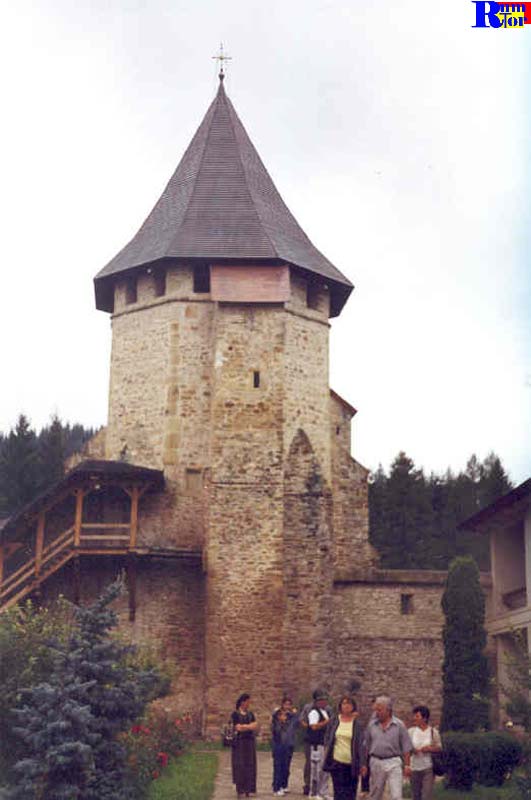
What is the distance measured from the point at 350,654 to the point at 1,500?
72.5ft

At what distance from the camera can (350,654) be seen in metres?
27.4

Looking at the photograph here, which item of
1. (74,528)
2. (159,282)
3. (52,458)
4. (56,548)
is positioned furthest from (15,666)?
(52,458)

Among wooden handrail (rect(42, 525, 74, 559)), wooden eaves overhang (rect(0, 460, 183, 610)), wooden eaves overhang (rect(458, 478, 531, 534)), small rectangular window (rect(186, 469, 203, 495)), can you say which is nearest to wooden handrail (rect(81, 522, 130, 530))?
wooden eaves overhang (rect(0, 460, 183, 610))

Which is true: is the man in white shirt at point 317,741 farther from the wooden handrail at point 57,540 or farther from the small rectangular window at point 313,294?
the small rectangular window at point 313,294

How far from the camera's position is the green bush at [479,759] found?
53.3 feet

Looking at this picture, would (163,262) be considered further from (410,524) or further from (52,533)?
(410,524)

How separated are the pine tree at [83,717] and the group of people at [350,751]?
224 centimetres

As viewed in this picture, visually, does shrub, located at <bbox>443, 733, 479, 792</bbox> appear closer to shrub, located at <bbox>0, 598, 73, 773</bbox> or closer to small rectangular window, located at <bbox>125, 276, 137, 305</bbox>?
shrub, located at <bbox>0, 598, 73, 773</bbox>

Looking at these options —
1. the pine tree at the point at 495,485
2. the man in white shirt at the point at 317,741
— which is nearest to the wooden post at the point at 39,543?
the man in white shirt at the point at 317,741

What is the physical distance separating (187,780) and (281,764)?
1.54 m

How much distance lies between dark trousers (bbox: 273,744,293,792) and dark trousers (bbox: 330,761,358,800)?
3317 mm

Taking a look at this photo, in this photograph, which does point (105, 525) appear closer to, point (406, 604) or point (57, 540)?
point (57, 540)

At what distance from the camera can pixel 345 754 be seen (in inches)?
511

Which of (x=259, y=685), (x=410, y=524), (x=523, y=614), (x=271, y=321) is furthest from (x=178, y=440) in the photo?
(x=410, y=524)
